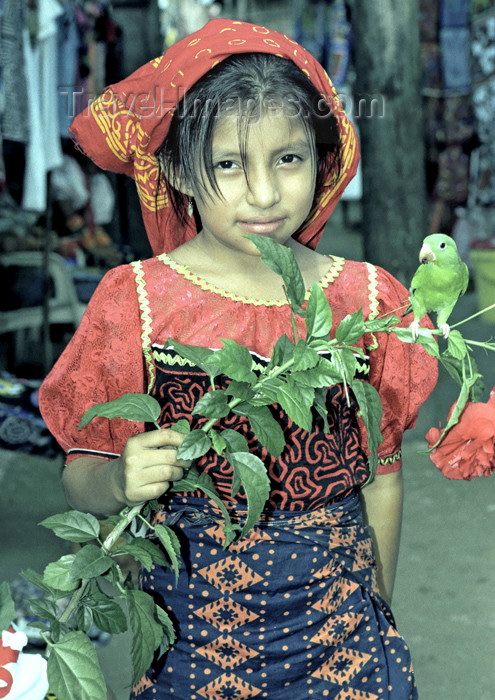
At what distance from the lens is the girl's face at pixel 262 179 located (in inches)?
54.3

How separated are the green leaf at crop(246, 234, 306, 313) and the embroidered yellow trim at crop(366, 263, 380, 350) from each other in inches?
12.7

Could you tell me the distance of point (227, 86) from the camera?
4.69ft

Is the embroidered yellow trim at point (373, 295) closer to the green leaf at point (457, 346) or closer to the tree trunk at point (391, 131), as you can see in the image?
the green leaf at point (457, 346)

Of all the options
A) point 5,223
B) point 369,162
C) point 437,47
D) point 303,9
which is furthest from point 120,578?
point 303,9

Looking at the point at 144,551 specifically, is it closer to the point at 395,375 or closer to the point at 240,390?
the point at 240,390

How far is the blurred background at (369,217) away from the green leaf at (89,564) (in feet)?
5.26

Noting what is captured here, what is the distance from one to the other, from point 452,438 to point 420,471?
2.99 m

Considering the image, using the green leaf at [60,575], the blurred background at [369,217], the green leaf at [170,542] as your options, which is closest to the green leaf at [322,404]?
the green leaf at [170,542]

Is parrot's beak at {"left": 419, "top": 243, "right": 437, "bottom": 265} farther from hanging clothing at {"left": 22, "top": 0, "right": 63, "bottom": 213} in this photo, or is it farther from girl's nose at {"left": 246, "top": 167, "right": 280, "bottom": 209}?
hanging clothing at {"left": 22, "top": 0, "right": 63, "bottom": 213}

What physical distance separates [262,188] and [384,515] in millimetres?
643

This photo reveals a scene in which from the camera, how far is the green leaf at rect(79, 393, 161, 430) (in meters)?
1.25

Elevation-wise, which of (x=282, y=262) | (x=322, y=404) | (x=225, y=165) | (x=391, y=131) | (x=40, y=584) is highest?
(x=391, y=131)

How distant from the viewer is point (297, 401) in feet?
3.96

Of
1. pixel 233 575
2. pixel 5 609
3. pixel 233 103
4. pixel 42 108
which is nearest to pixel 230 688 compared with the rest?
pixel 233 575
